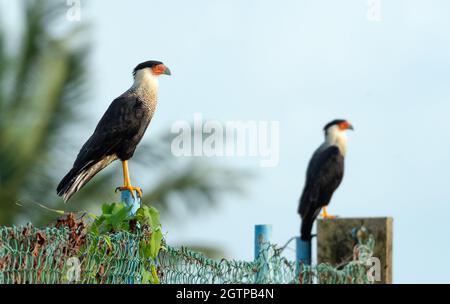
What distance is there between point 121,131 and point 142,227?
2.28 metres

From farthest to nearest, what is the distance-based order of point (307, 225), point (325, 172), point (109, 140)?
point (109, 140), point (325, 172), point (307, 225)

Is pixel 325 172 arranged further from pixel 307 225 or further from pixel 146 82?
pixel 146 82

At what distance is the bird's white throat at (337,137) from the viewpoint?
791 centimetres

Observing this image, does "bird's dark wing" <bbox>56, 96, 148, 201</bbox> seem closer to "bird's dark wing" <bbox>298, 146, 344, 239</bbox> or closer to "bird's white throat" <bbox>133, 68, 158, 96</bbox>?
"bird's white throat" <bbox>133, 68, 158, 96</bbox>

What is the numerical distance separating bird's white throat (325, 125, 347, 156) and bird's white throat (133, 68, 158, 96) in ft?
5.01

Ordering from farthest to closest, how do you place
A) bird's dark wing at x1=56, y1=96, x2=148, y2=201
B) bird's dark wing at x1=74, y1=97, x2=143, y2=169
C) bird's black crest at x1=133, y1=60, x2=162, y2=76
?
bird's black crest at x1=133, y1=60, x2=162, y2=76 < bird's dark wing at x1=74, y1=97, x2=143, y2=169 < bird's dark wing at x1=56, y1=96, x2=148, y2=201

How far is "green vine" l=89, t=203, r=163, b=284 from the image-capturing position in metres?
5.46

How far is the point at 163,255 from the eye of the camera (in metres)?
5.63

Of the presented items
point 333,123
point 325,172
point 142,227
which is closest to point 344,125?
point 333,123

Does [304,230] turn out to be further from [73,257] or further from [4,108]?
[4,108]

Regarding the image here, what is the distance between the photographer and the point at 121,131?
771 cm

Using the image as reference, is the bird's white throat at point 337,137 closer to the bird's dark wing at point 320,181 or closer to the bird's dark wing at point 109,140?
the bird's dark wing at point 320,181

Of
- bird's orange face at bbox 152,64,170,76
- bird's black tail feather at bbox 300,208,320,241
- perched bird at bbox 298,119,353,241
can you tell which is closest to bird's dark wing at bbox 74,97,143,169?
bird's orange face at bbox 152,64,170,76
